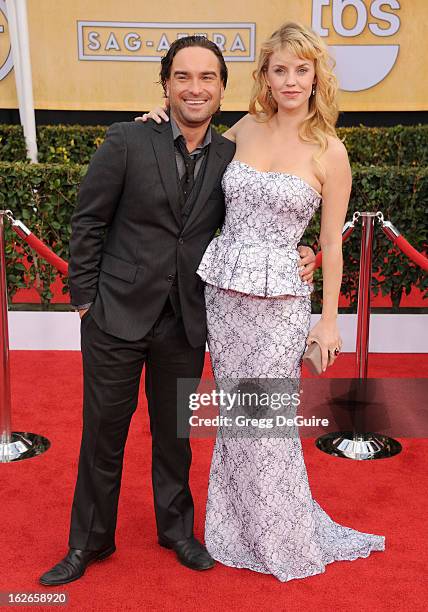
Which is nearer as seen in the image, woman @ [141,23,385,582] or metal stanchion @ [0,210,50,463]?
woman @ [141,23,385,582]

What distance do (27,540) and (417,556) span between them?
62.7 inches

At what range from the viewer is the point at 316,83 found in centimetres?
285

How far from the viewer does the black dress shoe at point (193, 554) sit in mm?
3160

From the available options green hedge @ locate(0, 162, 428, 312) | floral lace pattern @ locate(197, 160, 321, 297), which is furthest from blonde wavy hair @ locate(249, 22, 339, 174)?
green hedge @ locate(0, 162, 428, 312)

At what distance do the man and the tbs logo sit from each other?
261 inches

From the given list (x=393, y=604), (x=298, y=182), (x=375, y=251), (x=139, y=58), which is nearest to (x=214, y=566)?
(x=393, y=604)

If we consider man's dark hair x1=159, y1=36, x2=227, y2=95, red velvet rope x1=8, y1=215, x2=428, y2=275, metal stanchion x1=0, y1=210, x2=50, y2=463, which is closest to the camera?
man's dark hair x1=159, y1=36, x2=227, y2=95

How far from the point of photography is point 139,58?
9172mm

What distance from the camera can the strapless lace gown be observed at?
286 centimetres

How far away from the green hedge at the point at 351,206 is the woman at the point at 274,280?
2952 mm

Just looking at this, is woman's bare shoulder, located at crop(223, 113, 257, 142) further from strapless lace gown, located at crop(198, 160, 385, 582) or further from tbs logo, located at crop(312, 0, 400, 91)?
tbs logo, located at crop(312, 0, 400, 91)

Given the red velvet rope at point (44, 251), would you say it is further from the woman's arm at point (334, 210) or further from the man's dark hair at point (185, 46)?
the woman's arm at point (334, 210)

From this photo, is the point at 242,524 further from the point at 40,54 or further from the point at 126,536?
the point at 40,54

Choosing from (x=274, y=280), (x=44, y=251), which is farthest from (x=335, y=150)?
(x=44, y=251)
